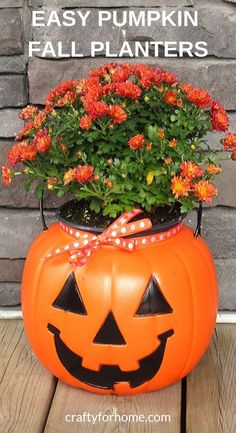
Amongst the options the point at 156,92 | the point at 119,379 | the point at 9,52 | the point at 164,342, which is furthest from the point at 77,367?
the point at 9,52

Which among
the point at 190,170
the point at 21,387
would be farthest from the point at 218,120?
the point at 21,387

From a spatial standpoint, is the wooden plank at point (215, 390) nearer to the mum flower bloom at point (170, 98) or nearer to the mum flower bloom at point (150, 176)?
the mum flower bloom at point (150, 176)

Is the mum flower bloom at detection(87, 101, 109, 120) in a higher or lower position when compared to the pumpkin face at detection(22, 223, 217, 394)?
higher

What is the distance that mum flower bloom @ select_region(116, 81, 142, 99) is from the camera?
4.69 ft

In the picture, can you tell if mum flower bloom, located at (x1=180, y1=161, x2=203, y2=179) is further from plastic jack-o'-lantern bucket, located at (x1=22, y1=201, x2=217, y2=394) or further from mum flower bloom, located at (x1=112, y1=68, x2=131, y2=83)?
mum flower bloom, located at (x1=112, y1=68, x2=131, y2=83)

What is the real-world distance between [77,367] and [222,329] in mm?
530

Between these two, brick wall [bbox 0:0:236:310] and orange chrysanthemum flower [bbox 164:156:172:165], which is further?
brick wall [bbox 0:0:236:310]

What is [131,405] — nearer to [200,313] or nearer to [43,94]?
[200,313]

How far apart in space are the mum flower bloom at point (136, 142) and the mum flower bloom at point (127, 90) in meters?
0.10

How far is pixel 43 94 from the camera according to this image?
A: 5.81 feet

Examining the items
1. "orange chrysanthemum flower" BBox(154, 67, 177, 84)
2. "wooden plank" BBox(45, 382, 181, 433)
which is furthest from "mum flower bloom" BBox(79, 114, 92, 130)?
"wooden plank" BBox(45, 382, 181, 433)

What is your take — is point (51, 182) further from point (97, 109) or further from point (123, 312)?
point (123, 312)

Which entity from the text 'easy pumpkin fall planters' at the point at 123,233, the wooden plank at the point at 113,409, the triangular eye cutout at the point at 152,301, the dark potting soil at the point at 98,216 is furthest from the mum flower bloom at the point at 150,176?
the wooden plank at the point at 113,409

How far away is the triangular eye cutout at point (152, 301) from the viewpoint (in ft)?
4.74
